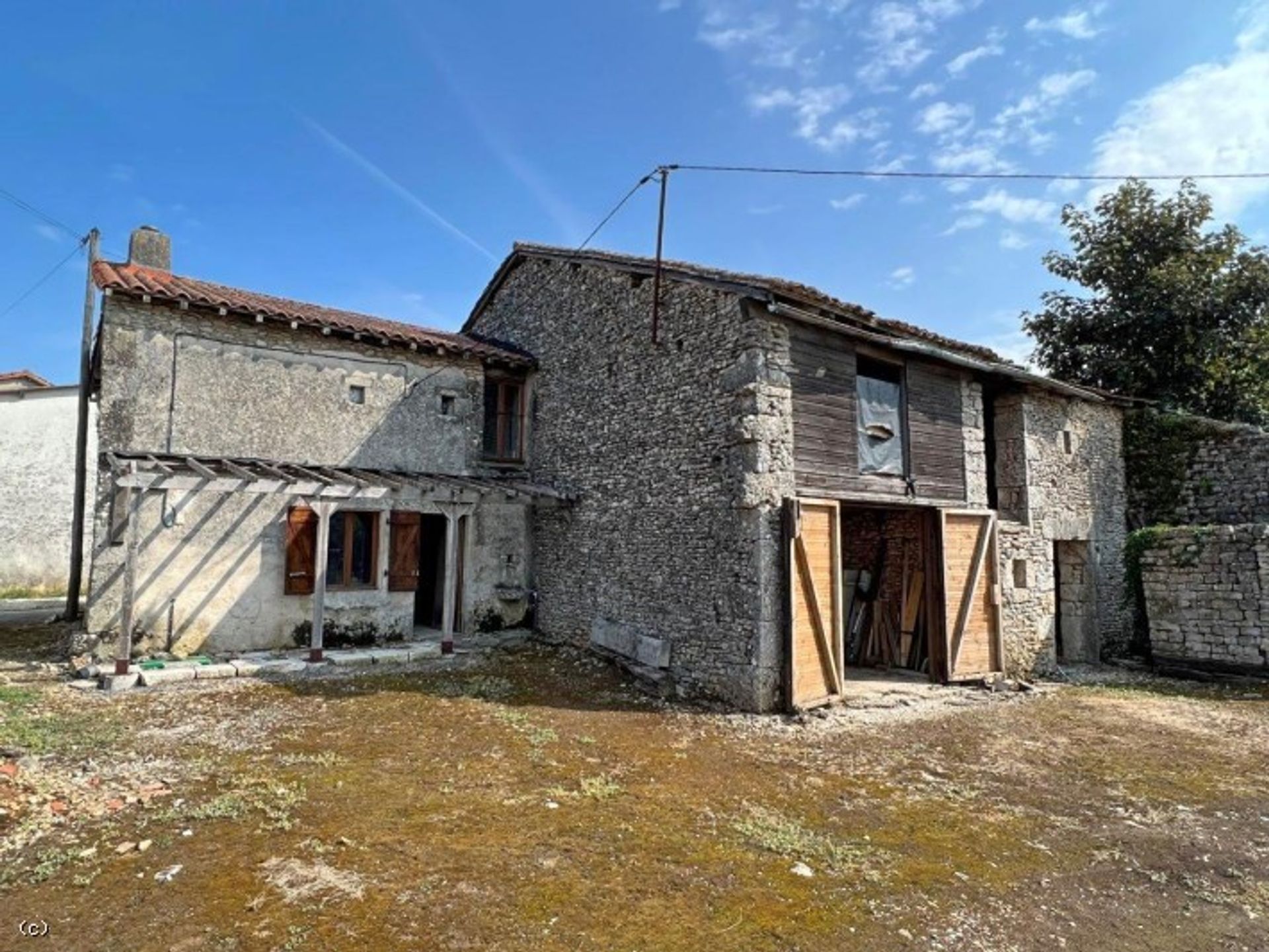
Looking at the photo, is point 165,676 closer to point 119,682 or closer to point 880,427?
point 119,682

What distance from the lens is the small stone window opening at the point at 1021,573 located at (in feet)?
36.4

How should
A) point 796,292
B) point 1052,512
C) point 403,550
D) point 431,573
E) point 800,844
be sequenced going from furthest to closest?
point 431,573 → point 403,550 → point 1052,512 → point 796,292 → point 800,844

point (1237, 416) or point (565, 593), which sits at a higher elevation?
point (1237, 416)

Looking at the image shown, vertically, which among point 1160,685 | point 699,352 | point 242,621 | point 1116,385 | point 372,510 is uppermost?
point 1116,385

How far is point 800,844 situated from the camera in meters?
4.73

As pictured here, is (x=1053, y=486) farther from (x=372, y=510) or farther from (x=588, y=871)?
(x=372, y=510)

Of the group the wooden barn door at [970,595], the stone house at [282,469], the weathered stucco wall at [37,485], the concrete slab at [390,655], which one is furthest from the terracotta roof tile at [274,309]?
the weathered stucco wall at [37,485]

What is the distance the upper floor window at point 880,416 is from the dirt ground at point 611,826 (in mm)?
3492

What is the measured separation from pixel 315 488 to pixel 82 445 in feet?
26.8

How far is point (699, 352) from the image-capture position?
9.27 metres

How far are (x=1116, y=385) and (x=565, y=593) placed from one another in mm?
13951

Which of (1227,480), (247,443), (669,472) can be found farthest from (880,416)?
(247,443)

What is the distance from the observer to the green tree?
14.8m

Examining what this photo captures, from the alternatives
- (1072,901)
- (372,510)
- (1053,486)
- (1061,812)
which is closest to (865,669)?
(1053,486)
